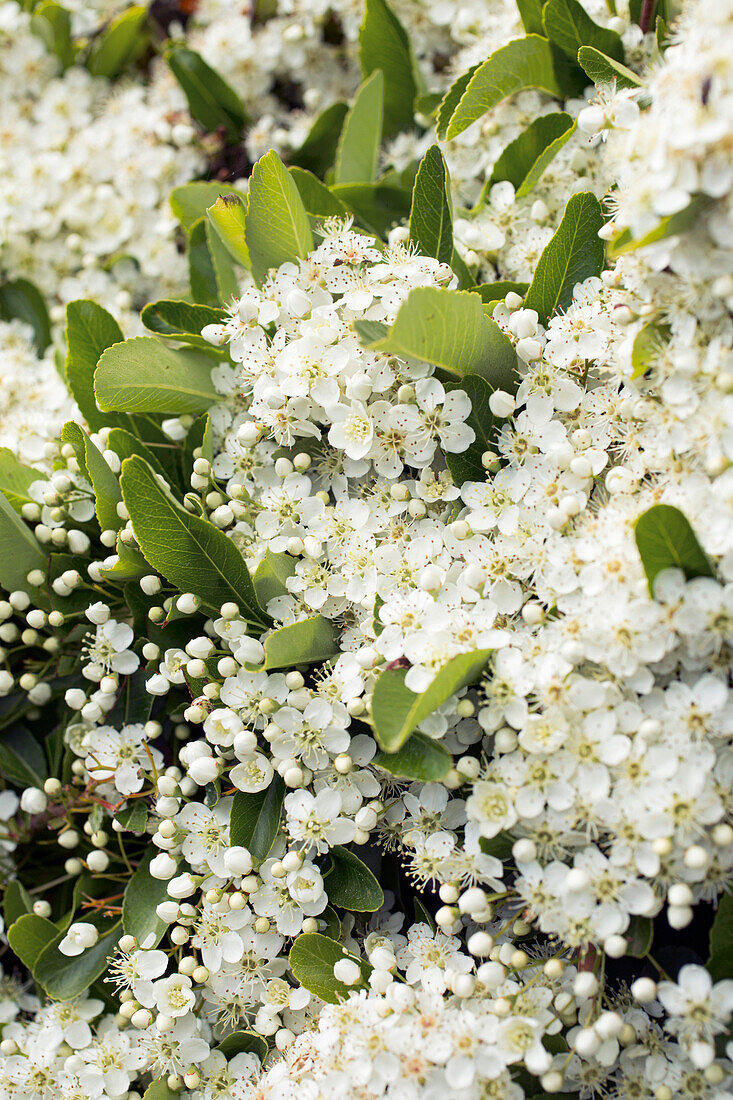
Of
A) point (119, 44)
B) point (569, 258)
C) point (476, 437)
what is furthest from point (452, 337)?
point (119, 44)

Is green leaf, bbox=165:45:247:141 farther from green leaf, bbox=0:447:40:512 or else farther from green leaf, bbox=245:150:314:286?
green leaf, bbox=0:447:40:512

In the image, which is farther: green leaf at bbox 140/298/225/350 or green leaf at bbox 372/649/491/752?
green leaf at bbox 140/298/225/350

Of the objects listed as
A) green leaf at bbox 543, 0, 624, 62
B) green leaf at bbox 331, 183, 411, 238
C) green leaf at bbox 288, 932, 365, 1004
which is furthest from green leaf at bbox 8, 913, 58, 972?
green leaf at bbox 543, 0, 624, 62

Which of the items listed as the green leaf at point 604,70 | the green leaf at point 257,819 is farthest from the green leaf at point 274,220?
the green leaf at point 257,819

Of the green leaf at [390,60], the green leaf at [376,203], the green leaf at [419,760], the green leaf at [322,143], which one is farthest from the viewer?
the green leaf at [322,143]

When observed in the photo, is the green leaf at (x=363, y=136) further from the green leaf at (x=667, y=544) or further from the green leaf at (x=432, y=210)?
the green leaf at (x=667, y=544)

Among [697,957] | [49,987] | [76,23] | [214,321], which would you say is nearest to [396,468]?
[214,321]

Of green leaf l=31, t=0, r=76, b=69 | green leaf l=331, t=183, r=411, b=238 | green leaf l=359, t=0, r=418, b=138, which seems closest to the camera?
green leaf l=331, t=183, r=411, b=238

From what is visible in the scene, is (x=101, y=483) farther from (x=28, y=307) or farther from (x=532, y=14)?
(x=532, y=14)
